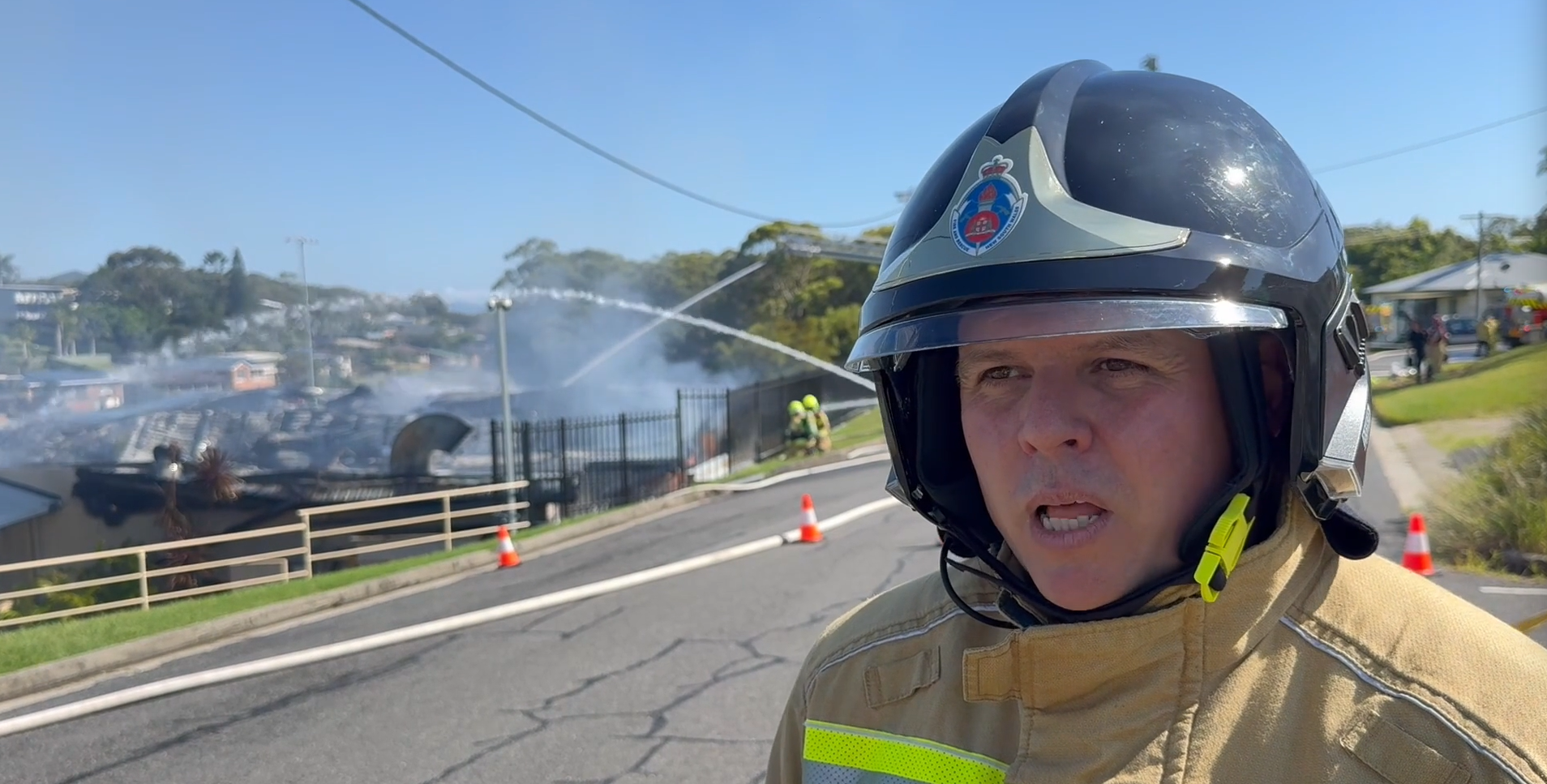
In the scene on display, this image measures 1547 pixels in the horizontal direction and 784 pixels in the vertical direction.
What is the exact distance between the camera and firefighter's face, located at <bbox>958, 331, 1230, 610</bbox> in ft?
4.13

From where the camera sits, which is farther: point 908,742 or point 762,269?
point 762,269

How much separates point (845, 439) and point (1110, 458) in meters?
25.7

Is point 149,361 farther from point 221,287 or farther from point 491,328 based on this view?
point 491,328

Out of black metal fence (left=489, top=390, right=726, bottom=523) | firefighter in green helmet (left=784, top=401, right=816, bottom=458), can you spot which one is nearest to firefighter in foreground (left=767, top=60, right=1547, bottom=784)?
black metal fence (left=489, top=390, right=726, bottom=523)

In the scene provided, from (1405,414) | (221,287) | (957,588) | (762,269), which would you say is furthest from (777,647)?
(762,269)

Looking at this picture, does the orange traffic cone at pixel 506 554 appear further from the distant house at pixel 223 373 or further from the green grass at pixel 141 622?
the distant house at pixel 223 373

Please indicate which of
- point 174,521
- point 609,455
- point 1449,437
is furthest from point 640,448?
point 1449,437

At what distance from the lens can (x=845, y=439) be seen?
2689cm

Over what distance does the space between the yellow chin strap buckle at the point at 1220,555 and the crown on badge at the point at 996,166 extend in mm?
580

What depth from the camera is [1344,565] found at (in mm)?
1266

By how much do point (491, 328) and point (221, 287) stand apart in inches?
371

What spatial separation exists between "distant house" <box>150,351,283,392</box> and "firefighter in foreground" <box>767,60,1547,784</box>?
32.2 metres

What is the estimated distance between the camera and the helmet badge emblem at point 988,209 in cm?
141

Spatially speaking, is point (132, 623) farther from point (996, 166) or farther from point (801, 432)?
point (801, 432)
